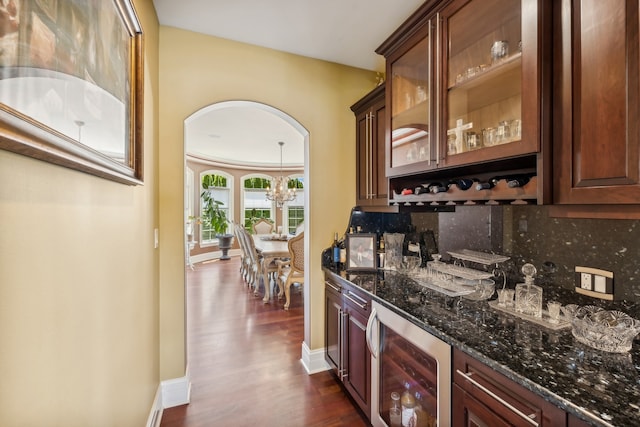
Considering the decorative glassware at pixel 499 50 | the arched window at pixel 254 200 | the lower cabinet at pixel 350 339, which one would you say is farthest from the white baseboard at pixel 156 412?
the arched window at pixel 254 200

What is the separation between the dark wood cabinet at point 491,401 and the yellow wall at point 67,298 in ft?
4.35

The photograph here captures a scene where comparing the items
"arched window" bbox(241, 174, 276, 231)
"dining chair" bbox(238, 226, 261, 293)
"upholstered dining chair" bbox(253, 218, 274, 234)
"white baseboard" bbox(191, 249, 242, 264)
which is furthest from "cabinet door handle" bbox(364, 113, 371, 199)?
"arched window" bbox(241, 174, 276, 231)

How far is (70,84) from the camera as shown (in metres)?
0.73

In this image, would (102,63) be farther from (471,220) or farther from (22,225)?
(471,220)

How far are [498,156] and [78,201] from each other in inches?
64.2

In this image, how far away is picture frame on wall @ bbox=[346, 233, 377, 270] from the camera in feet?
7.47

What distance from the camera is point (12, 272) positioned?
56 cm

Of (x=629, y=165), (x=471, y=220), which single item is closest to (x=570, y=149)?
(x=629, y=165)

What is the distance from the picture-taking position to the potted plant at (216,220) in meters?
7.66

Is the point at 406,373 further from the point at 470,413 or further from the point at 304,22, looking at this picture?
the point at 304,22

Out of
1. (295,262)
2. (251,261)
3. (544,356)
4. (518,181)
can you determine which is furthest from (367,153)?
(251,261)

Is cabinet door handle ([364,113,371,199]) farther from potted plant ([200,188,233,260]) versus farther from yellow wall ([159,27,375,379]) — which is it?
potted plant ([200,188,233,260])

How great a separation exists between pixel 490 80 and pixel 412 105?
53 centimetres

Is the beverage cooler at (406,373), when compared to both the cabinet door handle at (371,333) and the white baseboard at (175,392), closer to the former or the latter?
the cabinet door handle at (371,333)
